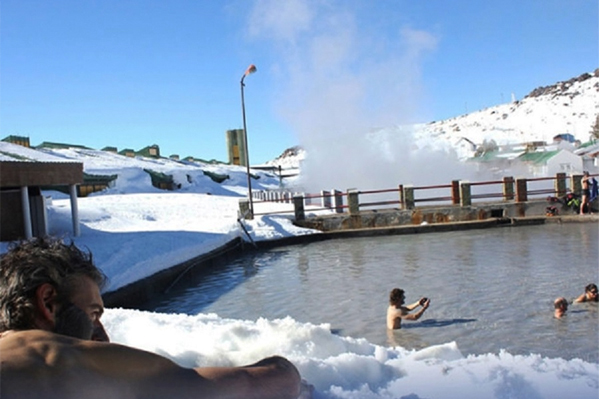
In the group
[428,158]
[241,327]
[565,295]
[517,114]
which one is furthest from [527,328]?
[517,114]

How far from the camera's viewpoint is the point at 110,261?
10992 mm

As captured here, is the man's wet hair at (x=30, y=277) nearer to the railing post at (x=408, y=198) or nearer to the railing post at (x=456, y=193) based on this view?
the railing post at (x=408, y=198)

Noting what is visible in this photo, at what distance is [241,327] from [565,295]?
6.37m

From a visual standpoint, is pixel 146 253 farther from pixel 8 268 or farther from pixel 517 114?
pixel 517 114

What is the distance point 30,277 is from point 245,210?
17681mm

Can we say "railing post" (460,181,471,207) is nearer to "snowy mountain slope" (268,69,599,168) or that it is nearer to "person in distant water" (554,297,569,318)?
"person in distant water" (554,297,569,318)

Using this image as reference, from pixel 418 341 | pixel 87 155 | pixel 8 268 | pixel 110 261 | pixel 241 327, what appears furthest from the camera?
pixel 87 155

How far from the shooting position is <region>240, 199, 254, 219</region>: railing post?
19.2 metres

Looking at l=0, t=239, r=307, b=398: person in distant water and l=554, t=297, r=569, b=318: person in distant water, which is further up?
l=0, t=239, r=307, b=398: person in distant water

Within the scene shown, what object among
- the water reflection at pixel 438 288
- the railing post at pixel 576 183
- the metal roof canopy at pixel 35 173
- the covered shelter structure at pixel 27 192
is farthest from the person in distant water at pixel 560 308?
the railing post at pixel 576 183

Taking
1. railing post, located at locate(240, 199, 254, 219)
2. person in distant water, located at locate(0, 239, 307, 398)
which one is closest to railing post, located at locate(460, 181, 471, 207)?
railing post, located at locate(240, 199, 254, 219)

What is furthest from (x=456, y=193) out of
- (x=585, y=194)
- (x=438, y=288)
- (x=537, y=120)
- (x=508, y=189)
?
(x=537, y=120)

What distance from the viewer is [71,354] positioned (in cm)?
152

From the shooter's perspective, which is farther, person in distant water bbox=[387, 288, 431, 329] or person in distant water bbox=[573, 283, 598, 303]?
person in distant water bbox=[573, 283, 598, 303]
